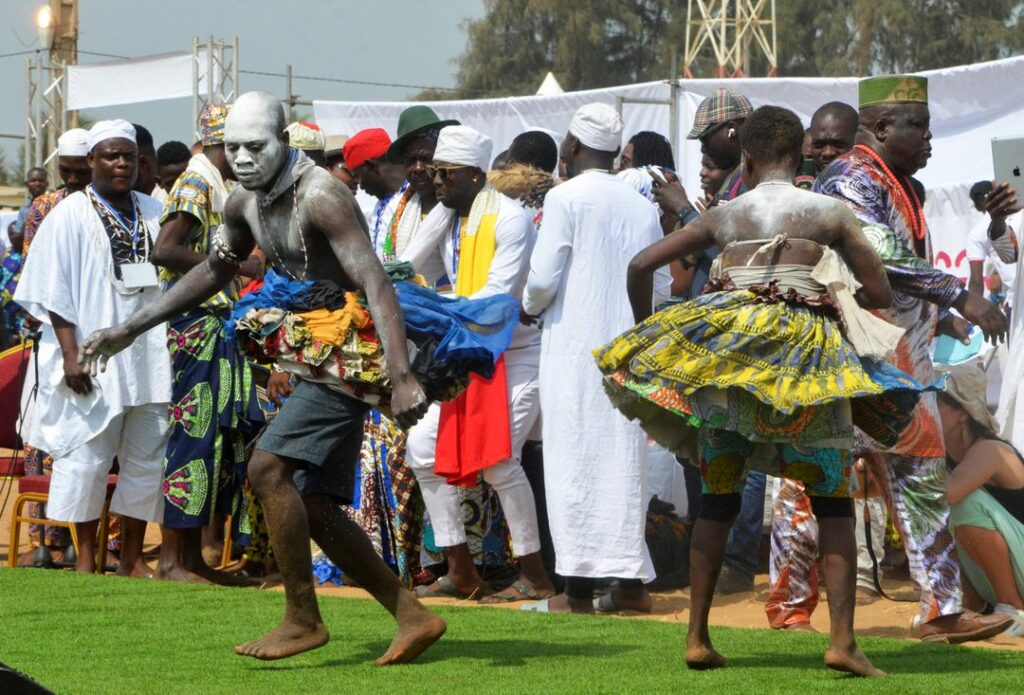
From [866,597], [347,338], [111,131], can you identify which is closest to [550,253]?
[347,338]

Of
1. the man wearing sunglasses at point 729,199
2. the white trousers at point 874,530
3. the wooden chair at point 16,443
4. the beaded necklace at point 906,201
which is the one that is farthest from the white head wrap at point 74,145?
the beaded necklace at point 906,201

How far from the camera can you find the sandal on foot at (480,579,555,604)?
8398mm

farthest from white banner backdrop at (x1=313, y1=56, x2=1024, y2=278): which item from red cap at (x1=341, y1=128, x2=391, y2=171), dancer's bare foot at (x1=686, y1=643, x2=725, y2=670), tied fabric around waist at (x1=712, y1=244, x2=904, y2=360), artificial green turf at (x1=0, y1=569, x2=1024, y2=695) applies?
dancer's bare foot at (x1=686, y1=643, x2=725, y2=670)

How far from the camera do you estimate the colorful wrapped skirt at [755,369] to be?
539 centimetres

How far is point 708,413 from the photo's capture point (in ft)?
18.2

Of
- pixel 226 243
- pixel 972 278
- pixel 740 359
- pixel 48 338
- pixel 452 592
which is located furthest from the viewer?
pixel 972 278

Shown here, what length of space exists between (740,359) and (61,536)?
6078 millimetres

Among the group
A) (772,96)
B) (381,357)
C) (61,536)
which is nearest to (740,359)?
(381,357)

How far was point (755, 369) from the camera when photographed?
5.41 m

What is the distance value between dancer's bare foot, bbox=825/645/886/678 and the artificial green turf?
45mm

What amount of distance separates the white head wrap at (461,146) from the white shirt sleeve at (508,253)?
0.31 metres

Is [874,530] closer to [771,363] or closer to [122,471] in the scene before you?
[771,363]

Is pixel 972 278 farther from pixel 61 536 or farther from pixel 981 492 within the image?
pixel 61 536

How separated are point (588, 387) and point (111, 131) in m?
3.24
